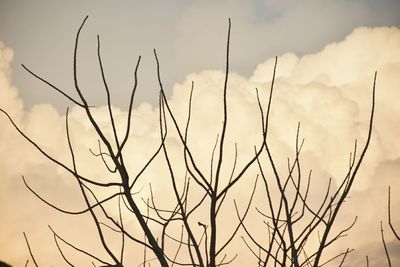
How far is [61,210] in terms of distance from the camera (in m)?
1.87

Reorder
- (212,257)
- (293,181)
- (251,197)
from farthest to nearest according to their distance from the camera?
(293,181)
(251,197)
(212,257)

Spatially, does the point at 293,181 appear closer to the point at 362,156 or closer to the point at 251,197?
the point at 251,197

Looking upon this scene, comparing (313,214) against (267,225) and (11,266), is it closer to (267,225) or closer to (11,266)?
(267,225)

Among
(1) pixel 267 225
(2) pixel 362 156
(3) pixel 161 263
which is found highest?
(1) pixel 267 225

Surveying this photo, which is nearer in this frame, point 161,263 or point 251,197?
point 161,263

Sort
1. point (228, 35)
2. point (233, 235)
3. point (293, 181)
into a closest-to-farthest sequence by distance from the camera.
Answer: point (228, 35)
point (233, 235)
point (293, 181)

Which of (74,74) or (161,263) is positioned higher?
(74,74)

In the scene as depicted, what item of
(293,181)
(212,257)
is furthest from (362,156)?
(293,181)

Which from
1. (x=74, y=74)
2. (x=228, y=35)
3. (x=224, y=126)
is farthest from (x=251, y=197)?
(x=74, y=74)

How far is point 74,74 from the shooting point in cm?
169

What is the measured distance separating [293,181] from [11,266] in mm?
2027

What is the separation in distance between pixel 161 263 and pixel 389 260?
1.50 m

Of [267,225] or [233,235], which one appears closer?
[233,235]

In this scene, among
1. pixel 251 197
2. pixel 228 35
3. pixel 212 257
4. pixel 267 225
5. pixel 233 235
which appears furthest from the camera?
pixel 267 225
